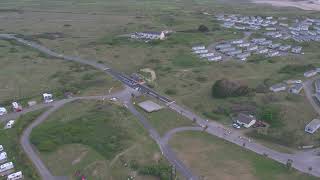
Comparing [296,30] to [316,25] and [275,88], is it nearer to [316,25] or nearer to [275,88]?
[316,25]

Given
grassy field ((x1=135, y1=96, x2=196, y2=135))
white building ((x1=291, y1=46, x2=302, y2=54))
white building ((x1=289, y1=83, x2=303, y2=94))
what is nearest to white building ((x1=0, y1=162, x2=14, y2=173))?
grassy field ((x1=135, y1=96, x2=196, y2=135))

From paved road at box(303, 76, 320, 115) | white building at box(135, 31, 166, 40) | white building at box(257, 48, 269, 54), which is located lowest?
paved road at box(303, 76, 320, 115)

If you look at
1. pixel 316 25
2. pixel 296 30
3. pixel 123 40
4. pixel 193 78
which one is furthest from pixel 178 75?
pixel 316 25

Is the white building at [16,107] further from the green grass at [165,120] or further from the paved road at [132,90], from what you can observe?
the green grass at [165,120]

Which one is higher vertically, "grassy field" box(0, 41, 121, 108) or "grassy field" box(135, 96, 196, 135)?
"grassy field" box(0, 41, 121, 108)

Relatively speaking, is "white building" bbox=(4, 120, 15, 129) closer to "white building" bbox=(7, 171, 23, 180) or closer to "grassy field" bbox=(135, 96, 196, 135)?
"white building" bbox=(7, 171, 23, 180)

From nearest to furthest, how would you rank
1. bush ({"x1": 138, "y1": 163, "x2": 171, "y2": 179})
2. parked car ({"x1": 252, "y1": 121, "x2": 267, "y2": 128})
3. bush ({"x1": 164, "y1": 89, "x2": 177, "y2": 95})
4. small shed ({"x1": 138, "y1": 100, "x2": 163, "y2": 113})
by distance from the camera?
bush ({"x1": 138, "y1": 163, "x2": 171, "y2": 179}) → parked car ({"x1": 252, "y1": 121, "x2": 267, "y2": 128}) → small shed ({"x1": 138, "y1": 100, "x2": 163, "y2": 113}) → bush ({"x1": 164, "y1": 89, "x2": 177, "y2": 95})

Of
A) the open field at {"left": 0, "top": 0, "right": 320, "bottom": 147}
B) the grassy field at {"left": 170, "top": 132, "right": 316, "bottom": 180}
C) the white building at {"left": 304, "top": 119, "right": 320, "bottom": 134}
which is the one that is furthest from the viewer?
the open field at {"left": 0, "top": 0, "right": 320, "bottom": 147}

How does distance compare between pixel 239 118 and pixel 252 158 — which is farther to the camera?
pixel 239 118
